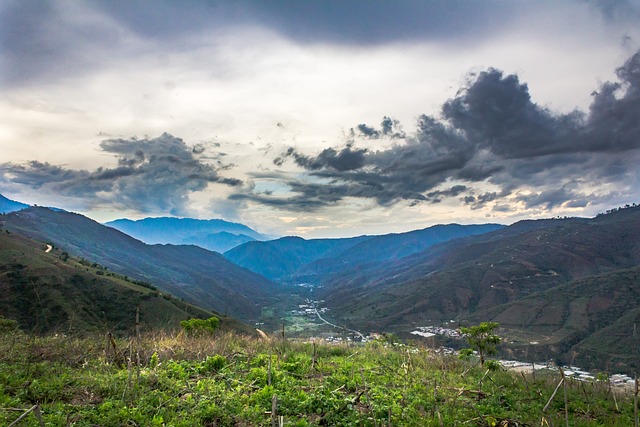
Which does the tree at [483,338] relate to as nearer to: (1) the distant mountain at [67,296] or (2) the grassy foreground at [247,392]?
(2) the grassy foreground at [247,392]

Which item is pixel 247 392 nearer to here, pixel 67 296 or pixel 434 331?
pixel 67 296

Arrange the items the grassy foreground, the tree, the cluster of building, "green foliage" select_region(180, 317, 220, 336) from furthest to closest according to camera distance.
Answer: the cluster of building, "green foliage" select_region(180, 317, 220, 336), the tree, the grassy foreground

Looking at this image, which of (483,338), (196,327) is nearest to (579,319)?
(483,338)

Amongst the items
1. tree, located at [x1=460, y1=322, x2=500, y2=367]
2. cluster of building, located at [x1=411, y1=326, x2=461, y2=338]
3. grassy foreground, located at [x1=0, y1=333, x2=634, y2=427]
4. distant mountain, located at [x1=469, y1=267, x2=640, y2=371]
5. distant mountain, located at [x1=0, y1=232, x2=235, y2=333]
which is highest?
grassy foreground, located at [x1=0, y1=333, x2=634, y2=427]

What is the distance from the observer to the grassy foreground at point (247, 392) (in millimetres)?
6430

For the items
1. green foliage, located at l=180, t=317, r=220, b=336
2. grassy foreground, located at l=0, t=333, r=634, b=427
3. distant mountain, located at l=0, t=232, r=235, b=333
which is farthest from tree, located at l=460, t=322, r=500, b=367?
distant mountain, located at l=0, t=232, r=235, b=333

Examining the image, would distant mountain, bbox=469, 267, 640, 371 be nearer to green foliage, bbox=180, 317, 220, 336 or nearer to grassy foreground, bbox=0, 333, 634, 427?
grassy foreground, bbox=0, 333, 634, 427

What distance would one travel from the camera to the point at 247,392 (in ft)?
25.4

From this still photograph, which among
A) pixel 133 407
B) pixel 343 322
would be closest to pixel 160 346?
pixel 133 407

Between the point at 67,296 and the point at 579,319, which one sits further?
the point at 579,319

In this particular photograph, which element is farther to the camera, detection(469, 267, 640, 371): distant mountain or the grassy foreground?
detection(469, 267, 640, 371): distant mountain

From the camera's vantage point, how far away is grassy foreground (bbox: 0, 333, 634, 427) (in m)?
6.43

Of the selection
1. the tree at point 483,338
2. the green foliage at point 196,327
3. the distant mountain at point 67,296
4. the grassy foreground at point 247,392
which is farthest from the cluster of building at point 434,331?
the grassy foreground at point 247,392

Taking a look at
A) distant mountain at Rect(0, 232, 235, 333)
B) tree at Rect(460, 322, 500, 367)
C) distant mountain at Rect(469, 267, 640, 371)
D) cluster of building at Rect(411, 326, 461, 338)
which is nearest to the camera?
tree at Rect(460, 322, 500, 367)
